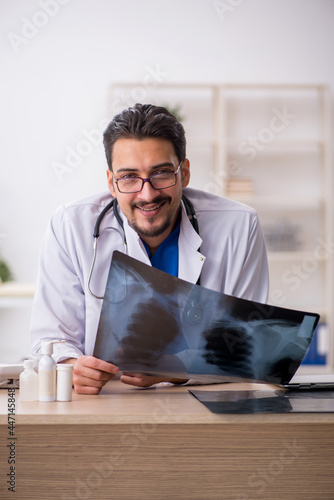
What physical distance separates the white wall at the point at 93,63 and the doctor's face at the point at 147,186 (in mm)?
2803

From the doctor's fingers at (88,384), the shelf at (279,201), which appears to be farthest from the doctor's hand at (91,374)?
the shelf at (279,201)

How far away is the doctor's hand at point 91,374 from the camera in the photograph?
1.29 m

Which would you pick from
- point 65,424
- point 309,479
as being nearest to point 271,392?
point 309,479

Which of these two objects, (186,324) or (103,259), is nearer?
(186,324)

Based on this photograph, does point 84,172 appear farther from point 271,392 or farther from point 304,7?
point 271,392

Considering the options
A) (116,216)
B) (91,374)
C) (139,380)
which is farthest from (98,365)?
(116,216)

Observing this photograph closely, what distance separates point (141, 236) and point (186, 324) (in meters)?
0.65

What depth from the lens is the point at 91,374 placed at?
1.31 m

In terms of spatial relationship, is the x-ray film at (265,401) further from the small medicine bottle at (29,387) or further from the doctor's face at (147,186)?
the doctor's face at (147,186)

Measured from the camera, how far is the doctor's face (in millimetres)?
1665

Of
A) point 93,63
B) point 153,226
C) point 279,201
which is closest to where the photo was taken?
point 153,226

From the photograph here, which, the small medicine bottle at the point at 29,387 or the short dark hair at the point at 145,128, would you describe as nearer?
the small medicine bottle at the point at 29,387

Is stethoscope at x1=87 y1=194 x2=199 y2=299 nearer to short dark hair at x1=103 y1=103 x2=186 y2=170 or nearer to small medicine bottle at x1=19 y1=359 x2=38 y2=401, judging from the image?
short dark hair at x1=103 y1=103 x2=186 y2=170

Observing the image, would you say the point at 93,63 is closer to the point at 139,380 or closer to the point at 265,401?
the point at 139,380
